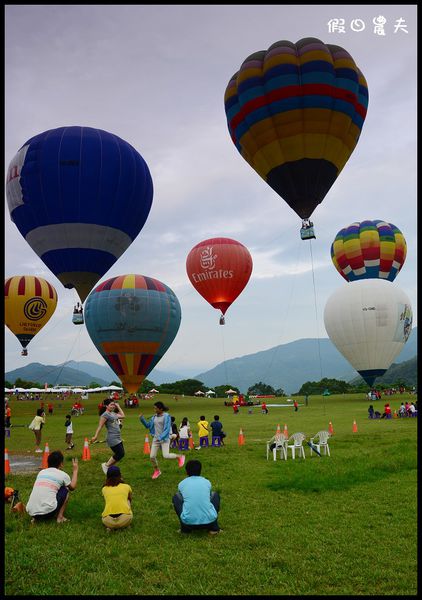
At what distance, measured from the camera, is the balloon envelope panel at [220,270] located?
5012cm

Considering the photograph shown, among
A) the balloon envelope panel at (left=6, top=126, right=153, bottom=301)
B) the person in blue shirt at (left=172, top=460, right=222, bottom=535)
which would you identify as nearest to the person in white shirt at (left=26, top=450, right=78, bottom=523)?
the person in blue shirt at (left=172, top=460, right=222, bottom=535)

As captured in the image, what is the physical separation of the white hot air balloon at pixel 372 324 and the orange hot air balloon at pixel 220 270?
10629mm

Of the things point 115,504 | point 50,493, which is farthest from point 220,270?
point 115,504

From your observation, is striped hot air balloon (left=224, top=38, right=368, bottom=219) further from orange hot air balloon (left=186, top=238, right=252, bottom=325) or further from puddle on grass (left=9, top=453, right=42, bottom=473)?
orange hot air balloon (left=186, top=238, right=252, bottom=325)

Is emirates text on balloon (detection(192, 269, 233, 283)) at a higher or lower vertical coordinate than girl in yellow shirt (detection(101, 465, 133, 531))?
higher

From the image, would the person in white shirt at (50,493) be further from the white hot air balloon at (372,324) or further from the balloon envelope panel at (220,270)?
the white hot air balloon at (372,324)

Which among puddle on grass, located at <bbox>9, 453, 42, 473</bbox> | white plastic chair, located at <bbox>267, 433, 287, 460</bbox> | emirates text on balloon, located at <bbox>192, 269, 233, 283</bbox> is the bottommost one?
puddle on grass, located at <bbox>9, 453, 42, 473</bbox>

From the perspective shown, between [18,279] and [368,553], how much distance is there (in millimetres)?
55775

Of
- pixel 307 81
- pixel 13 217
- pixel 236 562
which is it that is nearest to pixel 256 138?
pixel 307 81

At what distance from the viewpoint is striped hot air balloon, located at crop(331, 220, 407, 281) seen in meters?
56.6

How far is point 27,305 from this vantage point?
184ft

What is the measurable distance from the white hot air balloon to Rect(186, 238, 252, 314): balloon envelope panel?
10628 mm

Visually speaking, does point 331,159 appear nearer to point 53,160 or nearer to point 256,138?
point 256,138

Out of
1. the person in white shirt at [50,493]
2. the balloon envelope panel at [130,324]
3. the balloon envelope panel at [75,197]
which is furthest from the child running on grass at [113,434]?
the balloon envelope panel at [130,324]
